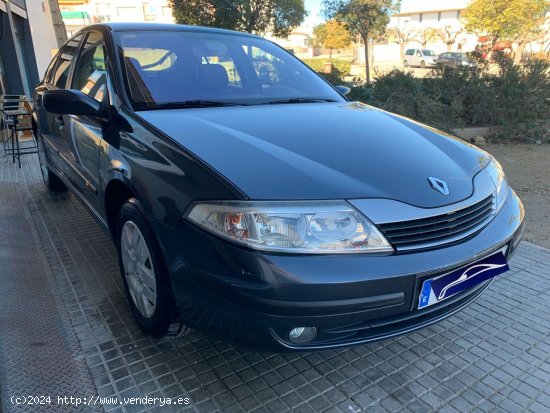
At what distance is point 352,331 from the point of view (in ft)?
5.67

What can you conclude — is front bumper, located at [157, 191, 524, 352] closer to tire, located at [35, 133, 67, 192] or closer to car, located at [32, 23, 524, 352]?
car, located at [32, 23, 524, 352]

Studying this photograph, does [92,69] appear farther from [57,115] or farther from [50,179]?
[50,179]

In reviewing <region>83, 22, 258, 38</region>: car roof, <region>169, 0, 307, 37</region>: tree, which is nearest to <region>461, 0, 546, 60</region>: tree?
<region>169, 0, 307, 37</region>: tree

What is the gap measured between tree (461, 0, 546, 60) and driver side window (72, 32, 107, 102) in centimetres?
2643

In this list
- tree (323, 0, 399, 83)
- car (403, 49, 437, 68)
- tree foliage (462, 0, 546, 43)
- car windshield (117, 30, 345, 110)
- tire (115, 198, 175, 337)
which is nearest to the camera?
tire (115, 198, 175, 337)

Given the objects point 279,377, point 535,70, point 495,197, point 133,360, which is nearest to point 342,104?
point 495,197

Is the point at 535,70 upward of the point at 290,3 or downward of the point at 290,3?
downward

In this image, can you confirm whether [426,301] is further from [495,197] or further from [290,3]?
[290,3]

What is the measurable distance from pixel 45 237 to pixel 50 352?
5.60ft

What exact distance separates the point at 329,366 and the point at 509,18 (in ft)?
96.7

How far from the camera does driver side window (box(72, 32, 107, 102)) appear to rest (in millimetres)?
2707

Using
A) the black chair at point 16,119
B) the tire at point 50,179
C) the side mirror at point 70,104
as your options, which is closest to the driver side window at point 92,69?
the side mirror at point 70,104

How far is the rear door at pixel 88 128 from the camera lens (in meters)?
2.66

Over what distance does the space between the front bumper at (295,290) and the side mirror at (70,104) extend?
3.31ft
